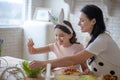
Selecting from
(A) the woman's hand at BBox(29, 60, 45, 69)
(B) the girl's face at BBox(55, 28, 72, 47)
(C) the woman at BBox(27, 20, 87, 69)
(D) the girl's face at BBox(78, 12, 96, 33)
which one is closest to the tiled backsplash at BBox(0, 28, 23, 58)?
(C) the woman at BBox(27, 20, 87, 69)

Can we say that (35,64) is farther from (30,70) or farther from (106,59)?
(106,59)

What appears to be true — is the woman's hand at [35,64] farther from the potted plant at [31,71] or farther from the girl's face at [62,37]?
the girl's face at [62,37]

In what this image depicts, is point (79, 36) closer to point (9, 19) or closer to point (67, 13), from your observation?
point (67, 13)

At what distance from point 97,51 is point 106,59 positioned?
0.13 meters

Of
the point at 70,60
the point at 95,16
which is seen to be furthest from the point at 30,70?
the point at 95,16

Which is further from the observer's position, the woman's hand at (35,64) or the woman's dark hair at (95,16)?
the woman's dark hair at (95,16)

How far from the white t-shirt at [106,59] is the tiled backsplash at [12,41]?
2.09m

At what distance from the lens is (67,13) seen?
144 inches

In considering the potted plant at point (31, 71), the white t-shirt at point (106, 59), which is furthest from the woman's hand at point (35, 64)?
the white t-shirt at point (106, 59)

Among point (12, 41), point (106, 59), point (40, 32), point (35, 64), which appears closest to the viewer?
point (35, 64)

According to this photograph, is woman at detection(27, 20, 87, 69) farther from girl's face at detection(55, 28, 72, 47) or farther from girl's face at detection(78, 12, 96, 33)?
girl's face at detection(78, 12, 96, 33)

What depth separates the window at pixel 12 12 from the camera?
11.8 ft

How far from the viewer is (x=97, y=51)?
1.70 meters

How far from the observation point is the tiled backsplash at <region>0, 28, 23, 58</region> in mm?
3559
